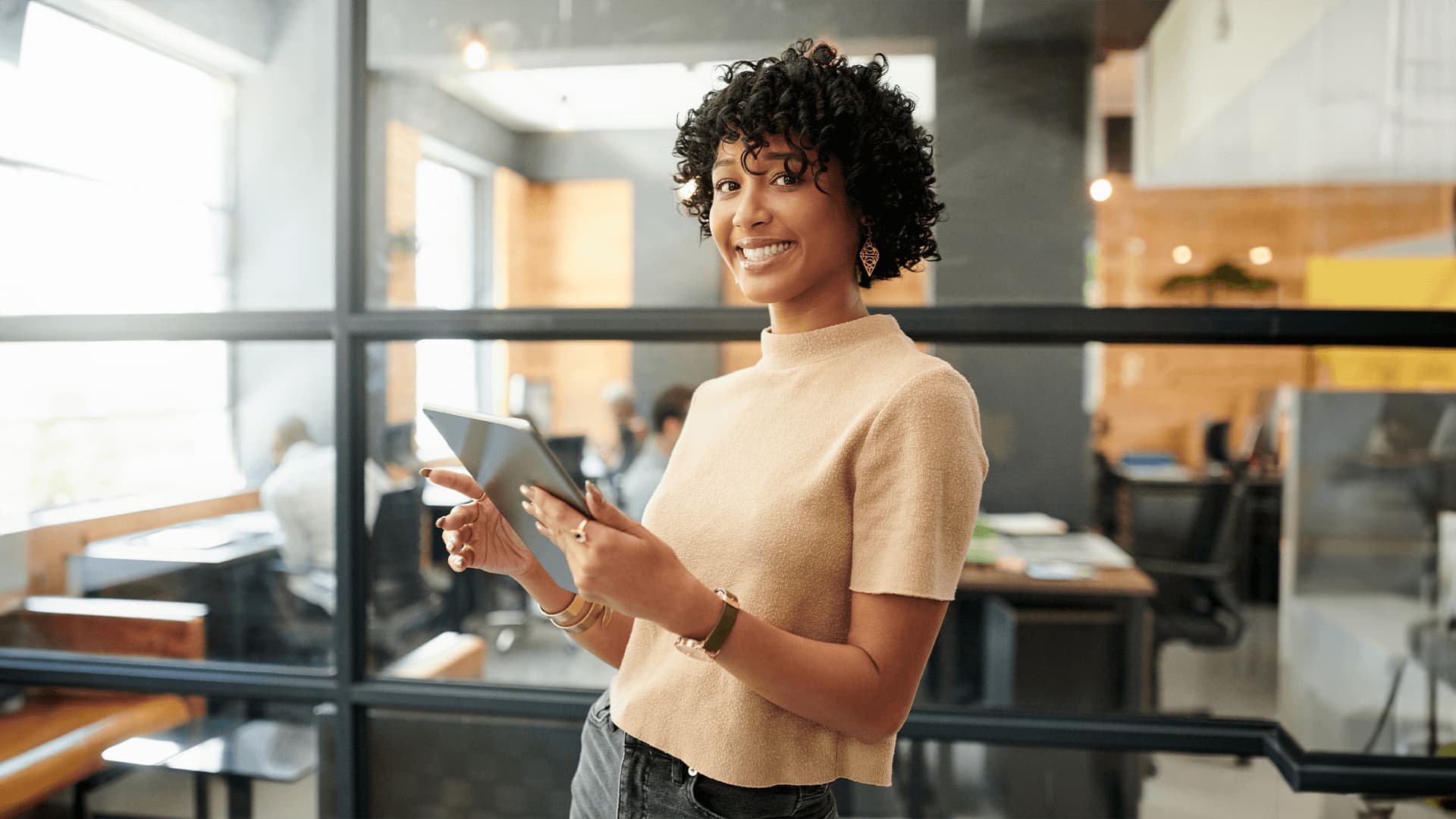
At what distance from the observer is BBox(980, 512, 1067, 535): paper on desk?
1.75 metres

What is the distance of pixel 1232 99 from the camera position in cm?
166

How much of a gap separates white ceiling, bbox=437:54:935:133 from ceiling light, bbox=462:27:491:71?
2 cm

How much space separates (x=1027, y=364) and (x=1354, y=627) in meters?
0.76

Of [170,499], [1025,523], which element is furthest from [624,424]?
[170,499]

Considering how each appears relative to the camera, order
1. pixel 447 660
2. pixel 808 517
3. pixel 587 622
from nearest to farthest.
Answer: pixel 808 517
pixel 587 622
pixel 447 660

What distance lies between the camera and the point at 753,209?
3.11 feet

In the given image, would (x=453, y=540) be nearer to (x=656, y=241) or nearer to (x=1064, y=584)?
(x=656, y=241)

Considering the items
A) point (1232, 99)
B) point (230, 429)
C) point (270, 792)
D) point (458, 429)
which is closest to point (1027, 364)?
point (1232, 99)

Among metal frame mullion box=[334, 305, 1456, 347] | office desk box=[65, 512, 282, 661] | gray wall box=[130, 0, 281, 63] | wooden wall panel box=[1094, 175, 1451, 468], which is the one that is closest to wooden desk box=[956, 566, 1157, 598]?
wooden wall panel box=[1094, 175, 1451, 468]

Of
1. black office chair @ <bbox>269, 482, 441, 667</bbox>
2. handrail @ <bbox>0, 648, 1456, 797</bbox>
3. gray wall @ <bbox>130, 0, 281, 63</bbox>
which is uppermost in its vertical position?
gray wall @ <bbox>130, 0, 281, 63</bbox>

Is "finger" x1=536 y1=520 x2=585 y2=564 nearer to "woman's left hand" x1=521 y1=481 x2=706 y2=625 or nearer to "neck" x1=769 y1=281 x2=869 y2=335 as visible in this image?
"woman's left hand" x1=521 y1=481 x2=706 y2=625

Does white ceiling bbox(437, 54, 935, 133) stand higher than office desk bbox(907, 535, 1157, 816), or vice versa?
white ceiling bbox(437, 54, 935, 133)

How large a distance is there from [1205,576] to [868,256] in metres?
1.07

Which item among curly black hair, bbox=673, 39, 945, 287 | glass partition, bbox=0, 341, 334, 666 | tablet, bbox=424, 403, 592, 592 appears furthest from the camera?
glass partition, bbox=0, 341, 334, 666
